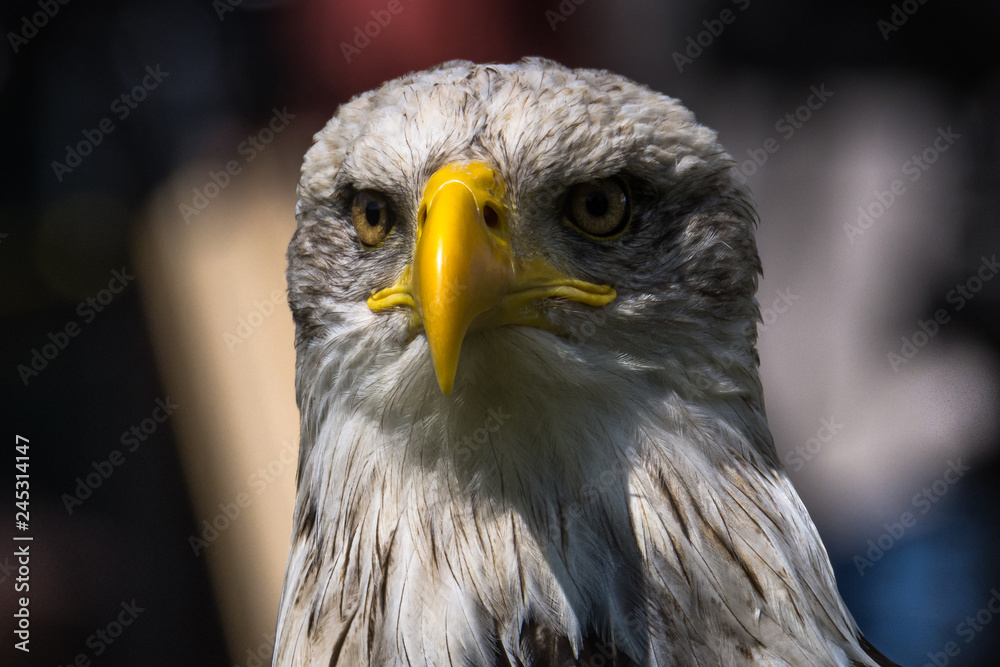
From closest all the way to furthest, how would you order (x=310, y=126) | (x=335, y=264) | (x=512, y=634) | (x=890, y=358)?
1. (x=512, y=634)
2. (x=335, y=264)
3. (x=310, y=126)
4. (x=890, y=358)

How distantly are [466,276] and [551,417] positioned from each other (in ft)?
0.89

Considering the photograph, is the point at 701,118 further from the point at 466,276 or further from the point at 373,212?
the point at 466,276

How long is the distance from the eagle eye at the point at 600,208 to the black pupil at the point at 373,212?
0.85 feet

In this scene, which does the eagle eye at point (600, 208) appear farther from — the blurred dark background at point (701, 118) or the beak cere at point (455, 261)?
the blurred dark background at point (701, 118)

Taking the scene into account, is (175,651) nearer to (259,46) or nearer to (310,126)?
(310,126)

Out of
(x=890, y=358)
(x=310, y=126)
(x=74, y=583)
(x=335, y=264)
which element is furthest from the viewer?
(x=890, y=358)

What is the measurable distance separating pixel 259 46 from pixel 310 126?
0.96 feet

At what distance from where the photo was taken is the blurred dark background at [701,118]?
234 cm

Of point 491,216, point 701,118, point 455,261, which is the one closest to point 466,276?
point 455,261

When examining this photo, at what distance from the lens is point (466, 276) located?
2.78 ft

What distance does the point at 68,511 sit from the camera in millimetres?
2303

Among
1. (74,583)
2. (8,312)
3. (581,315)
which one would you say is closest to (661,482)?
(581,315)

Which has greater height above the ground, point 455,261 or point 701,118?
point 701,118

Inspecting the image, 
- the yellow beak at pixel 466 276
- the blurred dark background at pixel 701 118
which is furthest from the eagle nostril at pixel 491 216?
the blurred dark background at pixel 701 118
